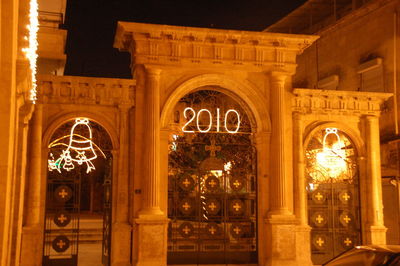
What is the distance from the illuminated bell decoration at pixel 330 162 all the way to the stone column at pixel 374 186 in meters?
0.75

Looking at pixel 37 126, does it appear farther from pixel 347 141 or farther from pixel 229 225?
pixel 347 141

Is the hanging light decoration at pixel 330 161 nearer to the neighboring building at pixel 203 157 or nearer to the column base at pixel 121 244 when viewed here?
the neighboring building at pixel 203 157

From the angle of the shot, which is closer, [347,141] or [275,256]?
[275,256]

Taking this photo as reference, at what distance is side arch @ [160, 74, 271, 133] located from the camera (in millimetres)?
13508

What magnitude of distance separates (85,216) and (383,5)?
16.4 meters

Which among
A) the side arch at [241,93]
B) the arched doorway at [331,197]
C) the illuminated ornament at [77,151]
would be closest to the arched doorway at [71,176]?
the illuminated ornament at [77,151]

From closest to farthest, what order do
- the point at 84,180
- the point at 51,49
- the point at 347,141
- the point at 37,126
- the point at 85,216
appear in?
the point at 37,126 < the point at 84,180 < the point at 347,141 < the point at 51,49 < the point at 85,216

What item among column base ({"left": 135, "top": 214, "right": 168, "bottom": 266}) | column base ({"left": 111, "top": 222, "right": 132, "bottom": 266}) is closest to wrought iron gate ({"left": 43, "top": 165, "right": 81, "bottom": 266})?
column base ({"left": 111, "top": 222, "right": 132, "bottom": 266})

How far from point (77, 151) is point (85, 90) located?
5.11ft

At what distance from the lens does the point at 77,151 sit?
507 inches

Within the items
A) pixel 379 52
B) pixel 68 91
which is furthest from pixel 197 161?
pixel 379 52

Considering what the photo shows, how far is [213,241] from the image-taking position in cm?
1366

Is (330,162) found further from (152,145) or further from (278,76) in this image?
(152,145)

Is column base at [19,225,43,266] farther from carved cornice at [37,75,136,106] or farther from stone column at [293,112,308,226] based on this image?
stone column at [293,112,308,226]
